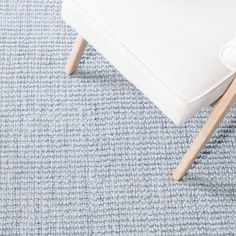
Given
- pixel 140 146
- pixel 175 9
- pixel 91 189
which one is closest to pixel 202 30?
pixel 175 9

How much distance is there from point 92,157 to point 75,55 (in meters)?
0.34

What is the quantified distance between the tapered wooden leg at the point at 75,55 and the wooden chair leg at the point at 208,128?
0.47m

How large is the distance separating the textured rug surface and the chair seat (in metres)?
0.33

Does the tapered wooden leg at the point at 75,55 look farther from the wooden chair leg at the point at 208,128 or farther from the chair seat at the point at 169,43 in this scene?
the wooden chair leg at the point at 208,128

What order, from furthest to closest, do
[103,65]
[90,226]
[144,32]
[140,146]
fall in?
[103,65] < [140,146] < [90,226] < [144,32]

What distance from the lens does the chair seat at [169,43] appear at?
3.43ft

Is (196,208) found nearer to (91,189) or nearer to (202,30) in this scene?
(91,189)

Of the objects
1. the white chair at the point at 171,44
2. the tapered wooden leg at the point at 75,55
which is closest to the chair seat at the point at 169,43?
the white chair at the point at 171,44

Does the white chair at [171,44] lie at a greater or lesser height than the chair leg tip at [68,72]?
greater

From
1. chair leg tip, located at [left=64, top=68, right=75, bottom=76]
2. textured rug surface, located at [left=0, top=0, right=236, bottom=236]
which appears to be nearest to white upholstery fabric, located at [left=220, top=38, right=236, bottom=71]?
textured rug surface, located at [left=0, top=0, right=236, bottom=236]

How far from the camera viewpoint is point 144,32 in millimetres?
1079

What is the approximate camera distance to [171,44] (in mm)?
1068

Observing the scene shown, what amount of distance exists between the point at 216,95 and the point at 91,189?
46 cm

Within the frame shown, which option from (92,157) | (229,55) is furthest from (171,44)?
(92,157)
